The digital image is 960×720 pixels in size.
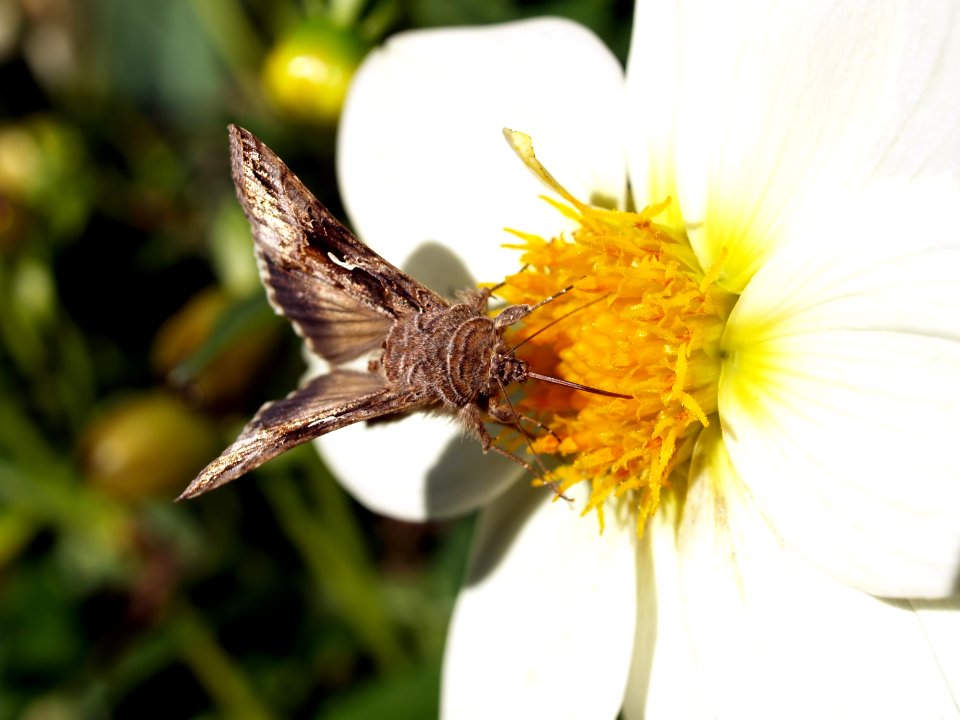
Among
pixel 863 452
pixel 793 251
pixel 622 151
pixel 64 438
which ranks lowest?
pixel 64 438

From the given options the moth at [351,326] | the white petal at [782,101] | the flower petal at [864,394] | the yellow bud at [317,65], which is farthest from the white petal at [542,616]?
the yellow bud at [317,65]

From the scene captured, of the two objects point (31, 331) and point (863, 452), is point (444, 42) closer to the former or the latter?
point (863, 452)

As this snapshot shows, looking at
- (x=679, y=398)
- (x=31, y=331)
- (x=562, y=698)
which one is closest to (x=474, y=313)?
(x=679, y=398)

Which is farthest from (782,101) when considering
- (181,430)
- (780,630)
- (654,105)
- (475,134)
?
(181,430)

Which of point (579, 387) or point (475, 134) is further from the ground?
point (475, 134)

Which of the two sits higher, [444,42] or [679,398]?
[444,42]

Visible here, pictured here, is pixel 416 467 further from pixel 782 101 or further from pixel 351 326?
pixel 782 101
